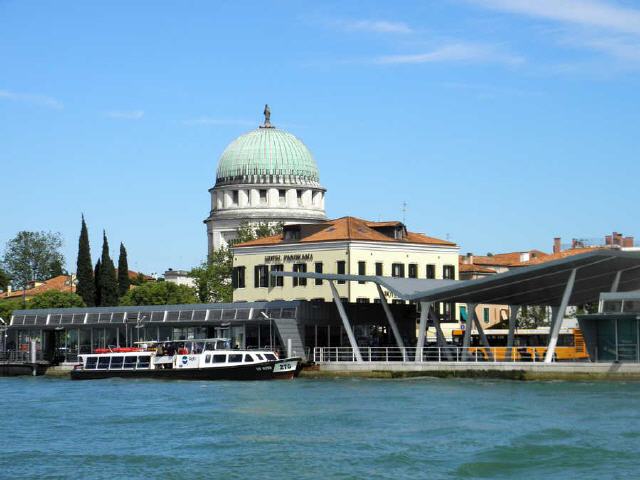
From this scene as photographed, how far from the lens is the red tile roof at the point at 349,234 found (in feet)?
294

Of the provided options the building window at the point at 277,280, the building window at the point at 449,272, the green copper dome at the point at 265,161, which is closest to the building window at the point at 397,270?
the building window at the point at 449,272

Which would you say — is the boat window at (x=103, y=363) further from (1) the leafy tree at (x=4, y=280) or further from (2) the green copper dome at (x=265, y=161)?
(1) the leafy tree at (x=4, y=280)

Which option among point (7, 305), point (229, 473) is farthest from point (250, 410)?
point (7, 305)

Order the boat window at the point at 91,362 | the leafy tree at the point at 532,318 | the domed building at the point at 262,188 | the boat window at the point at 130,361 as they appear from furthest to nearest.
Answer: the domed building at the point at 262,188 < the leafy tree at the point at 532,318 < the boat window at the point at 91,362 < the boat window at the point at 130,361

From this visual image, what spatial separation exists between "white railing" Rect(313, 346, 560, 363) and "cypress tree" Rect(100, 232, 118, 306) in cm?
3812

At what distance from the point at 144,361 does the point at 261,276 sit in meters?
23.9

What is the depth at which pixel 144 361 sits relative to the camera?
223 ft

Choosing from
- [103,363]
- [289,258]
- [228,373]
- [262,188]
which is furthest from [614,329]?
[262,188]

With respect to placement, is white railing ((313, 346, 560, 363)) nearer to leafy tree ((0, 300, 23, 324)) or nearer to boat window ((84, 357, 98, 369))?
boat window ((84, 357, 98, 369))

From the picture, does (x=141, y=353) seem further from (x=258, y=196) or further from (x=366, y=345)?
(x=258, y=196)

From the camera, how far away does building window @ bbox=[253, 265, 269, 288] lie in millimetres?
91106

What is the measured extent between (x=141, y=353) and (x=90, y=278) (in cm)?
3996

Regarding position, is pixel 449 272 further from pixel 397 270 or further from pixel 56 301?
pixel 56 301

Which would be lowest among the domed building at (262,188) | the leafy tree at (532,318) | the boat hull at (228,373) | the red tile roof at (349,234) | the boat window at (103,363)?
the boat hull at (228,373)
